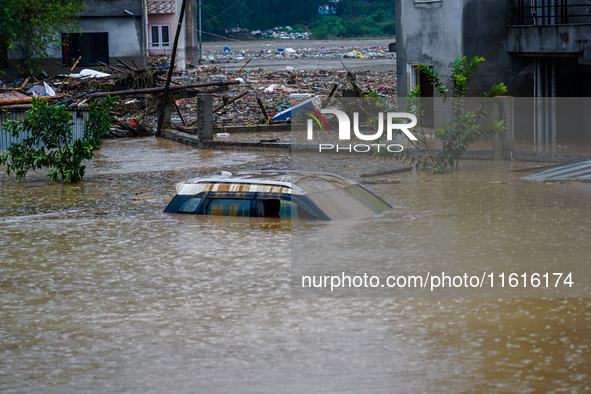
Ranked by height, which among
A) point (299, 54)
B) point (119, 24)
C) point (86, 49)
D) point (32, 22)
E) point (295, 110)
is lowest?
point (295, 110)

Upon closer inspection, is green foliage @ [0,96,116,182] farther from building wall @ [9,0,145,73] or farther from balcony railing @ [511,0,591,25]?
building wall @ [9,0,145,73]

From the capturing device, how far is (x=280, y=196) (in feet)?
39.1

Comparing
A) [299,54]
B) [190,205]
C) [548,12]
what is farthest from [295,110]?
[299,54]

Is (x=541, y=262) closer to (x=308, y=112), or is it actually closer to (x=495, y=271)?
(x=495, y=271)

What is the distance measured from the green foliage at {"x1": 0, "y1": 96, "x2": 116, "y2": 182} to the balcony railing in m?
10.9

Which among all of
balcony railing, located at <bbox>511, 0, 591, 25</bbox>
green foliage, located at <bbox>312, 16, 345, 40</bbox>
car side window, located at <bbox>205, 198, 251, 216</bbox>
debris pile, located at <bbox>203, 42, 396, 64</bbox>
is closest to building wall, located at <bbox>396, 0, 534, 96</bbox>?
balcony railing, located at <bbox>511, 0, 591, 25</bbox>

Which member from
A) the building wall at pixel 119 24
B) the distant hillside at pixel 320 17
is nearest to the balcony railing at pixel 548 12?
the building wall at pixel 119 24

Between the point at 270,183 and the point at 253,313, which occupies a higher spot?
the point at 270,183

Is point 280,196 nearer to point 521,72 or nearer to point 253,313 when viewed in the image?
point 253,313

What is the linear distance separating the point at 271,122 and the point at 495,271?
60.9ft

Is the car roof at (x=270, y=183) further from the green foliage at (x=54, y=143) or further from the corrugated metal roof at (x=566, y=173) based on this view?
the green foliage at (x=54, y=143)

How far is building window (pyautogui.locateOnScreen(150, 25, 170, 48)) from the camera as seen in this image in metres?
54.6

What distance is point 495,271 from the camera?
32.6 feet

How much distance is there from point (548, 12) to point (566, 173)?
750cm
